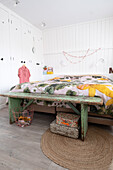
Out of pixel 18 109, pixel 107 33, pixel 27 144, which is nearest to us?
pixel 27 144

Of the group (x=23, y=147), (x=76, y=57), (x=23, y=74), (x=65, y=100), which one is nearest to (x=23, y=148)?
(x=23, y=147)

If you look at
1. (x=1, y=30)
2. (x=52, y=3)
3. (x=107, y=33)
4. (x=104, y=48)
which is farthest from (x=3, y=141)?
(x=107, y=33)

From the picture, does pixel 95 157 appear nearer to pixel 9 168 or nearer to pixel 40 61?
pixel 9 168

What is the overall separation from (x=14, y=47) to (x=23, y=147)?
2709mm

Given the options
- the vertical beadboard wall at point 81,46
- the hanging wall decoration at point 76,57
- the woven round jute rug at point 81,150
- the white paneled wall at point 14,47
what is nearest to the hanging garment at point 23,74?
the white paneled wall at point 14,47

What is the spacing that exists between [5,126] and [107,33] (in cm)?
390

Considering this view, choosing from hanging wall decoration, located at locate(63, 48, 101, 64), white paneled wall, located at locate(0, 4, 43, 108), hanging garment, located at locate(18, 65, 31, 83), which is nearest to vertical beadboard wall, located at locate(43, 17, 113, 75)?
hanging wall decoration, located at locate(63, 48, 101, 64)

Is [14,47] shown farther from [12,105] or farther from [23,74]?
[12,105]

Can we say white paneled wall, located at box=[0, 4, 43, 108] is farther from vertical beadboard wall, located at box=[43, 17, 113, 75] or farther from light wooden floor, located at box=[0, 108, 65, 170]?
light wooden floor, located at box=[0, 108, 65, 170]

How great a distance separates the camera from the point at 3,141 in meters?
1.50

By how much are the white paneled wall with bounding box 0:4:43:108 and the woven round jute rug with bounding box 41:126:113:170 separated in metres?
1.96

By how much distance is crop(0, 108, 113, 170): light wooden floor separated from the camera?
110 cm

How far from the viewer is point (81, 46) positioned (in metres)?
4.06

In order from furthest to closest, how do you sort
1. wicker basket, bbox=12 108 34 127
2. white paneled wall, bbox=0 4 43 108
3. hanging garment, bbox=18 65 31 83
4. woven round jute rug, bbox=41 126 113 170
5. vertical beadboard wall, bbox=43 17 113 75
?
vertical beadboard wall, bbox=43 17 113 75, hanging garment, bbox=18 65 31 83, white paneled wall, bbox=0 4 43 108, wicker basket, bbox=12 108 34 127, woven round jute rug, bbox=41 126 113 170
